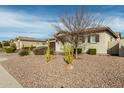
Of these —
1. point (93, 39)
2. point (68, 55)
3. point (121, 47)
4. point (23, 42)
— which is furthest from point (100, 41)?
point (23, 42)

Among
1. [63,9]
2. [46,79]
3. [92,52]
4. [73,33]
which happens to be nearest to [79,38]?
[73,33]

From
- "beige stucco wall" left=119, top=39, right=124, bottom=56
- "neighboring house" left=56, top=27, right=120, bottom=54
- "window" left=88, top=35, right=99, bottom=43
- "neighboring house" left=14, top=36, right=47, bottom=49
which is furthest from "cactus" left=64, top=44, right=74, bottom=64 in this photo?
"neighboring house" left=14, top=36, right=47, bottom=49

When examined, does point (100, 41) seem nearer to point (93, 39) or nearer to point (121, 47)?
point (93, 39)

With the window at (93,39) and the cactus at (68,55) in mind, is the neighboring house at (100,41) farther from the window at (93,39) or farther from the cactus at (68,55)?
the cactus at (68,55)

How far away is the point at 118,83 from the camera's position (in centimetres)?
791

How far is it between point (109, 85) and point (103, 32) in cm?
1768

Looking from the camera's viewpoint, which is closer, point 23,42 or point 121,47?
point 121,47

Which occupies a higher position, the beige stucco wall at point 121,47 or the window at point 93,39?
the window at point 93,39

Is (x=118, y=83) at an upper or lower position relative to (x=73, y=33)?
lower

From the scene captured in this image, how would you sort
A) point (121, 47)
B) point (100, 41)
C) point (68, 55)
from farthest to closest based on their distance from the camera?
1. point (100, 41)
2. point (121, 47)
3. point (68, 55)

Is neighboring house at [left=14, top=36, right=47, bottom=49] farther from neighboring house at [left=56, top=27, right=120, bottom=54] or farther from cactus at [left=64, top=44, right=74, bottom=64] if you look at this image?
cactus at [left=64, top=44, right=74, bottom=64]

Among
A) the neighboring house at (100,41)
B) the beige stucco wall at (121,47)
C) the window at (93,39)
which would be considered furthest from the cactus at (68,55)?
the window at (93,39)

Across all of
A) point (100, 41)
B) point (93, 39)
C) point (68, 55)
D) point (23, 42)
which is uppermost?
point (93, 39)
